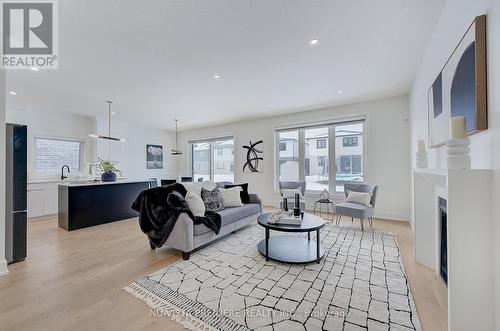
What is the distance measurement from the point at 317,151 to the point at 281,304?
14.1 feet

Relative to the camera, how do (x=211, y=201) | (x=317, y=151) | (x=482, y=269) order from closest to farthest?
(x=482, y=269) → (x=211, y=201) → (x=317, y=151)

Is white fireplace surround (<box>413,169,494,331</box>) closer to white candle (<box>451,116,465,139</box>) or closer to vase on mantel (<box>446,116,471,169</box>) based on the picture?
vase on mantel (<box>446,116,471,169</box>)

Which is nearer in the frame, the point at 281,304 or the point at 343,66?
the point at 281,304

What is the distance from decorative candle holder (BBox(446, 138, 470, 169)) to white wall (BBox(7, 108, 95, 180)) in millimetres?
7423

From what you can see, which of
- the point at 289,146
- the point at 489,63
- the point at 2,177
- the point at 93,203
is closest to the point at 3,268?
the point at 2,177

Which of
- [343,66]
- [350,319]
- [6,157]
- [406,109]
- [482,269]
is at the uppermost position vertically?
[343,66]

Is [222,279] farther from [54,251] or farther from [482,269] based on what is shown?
[54,251]

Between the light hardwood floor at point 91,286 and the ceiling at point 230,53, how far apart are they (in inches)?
105

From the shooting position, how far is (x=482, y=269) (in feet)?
4.27

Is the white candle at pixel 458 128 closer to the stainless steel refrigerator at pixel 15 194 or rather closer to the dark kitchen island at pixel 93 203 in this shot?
the stainless steel refrigerator at pixel 15 194

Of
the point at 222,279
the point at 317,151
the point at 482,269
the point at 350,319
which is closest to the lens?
the point at 482,269

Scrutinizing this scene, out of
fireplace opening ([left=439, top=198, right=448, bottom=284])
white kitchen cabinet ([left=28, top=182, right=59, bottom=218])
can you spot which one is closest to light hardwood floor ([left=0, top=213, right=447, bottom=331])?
fireplace opening ([left=439, top=198, right=448, bottom=284])

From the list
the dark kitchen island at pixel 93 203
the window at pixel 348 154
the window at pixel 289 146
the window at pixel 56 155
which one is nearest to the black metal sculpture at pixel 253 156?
the window at pixel 289 146

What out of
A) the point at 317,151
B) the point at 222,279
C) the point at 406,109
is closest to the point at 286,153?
the point at 317,151
